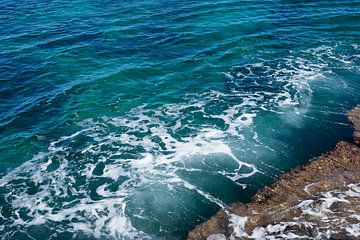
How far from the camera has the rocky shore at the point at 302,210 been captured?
20.1 m

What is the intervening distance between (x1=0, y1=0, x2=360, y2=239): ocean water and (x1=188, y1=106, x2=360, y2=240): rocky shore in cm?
101

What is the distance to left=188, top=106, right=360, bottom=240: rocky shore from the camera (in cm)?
2008

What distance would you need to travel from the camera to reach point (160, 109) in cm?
3238

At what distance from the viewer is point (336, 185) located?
Result: 73.9 ft

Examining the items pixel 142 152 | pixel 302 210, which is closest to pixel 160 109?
pixel 142 152

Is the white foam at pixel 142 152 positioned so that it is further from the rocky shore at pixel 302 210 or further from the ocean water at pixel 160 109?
the rocky shore at pixel 302 210

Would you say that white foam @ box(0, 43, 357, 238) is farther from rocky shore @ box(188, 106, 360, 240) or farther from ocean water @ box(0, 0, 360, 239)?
rocky shore @ box(188, 106, 360, 240)

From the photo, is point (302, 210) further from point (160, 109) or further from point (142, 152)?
point (160, 109)

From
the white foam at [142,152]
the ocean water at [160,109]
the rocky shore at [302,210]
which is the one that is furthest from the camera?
the ocean water at [160,109]

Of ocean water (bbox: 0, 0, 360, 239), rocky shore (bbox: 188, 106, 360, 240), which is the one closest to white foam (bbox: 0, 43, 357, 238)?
ocean water (bbox: 0, 0, 360, 239)

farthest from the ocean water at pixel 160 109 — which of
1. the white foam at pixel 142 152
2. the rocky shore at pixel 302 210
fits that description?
the rocky shore at pixel 302 210

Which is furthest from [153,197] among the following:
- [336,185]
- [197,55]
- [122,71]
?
[197,55]

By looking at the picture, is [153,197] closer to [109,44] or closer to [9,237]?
[9,237]

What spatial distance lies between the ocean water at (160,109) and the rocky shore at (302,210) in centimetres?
101
